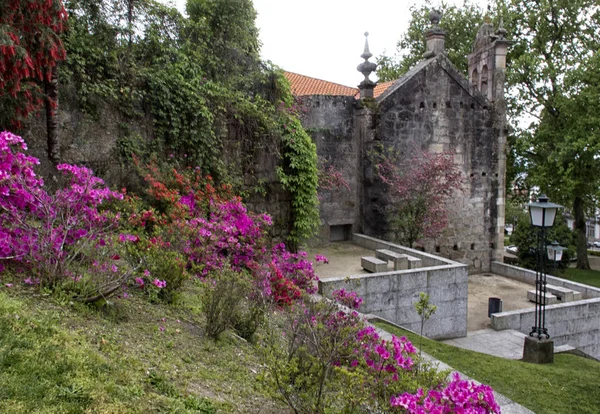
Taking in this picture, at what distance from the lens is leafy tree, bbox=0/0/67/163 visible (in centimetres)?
578

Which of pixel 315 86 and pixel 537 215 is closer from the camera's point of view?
pixel 537 215

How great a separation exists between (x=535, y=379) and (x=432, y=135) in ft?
32.5

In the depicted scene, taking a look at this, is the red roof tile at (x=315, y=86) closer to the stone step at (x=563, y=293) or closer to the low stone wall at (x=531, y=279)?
the low stone wall at (x=531, y=279)

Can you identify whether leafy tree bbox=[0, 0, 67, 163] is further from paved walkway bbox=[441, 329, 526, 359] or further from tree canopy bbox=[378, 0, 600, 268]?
tree canopy bbox=[378, 0, 600, 268]

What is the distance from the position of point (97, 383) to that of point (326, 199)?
11.8 metres

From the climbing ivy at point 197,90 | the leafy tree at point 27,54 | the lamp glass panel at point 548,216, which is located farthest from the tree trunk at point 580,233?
the leafy tree at point 27,54

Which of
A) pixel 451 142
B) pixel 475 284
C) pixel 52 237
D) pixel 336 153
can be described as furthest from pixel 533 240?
pixel 52 237

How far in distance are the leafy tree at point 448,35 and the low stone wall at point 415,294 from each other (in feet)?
59.0

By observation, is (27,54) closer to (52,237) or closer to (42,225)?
(42,225)

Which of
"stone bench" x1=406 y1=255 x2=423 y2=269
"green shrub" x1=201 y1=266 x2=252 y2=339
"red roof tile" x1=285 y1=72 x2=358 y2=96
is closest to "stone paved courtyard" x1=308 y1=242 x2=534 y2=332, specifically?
"stone bench" x1=406 y1=255 x2=423 y2=269

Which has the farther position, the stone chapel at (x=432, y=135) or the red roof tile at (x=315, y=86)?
the red roof tile at (x=315, y=86)

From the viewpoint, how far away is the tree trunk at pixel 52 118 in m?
7.28

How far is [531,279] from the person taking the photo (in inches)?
535

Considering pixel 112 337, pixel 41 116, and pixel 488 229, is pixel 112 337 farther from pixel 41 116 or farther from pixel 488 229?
pixel 488 229
